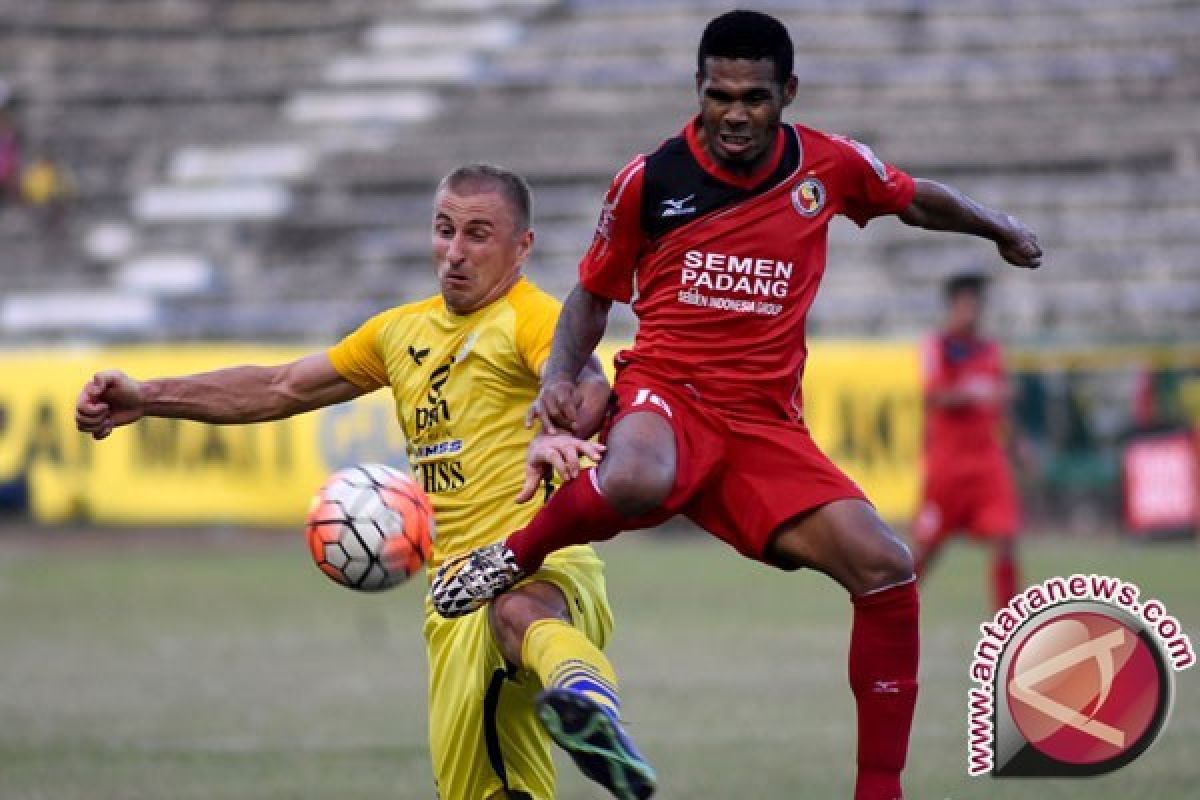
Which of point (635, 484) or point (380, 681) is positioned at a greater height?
point (635, 484)

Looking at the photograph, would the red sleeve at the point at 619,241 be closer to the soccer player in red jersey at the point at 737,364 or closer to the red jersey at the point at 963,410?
the soccer player in red jersey at the point at 737,364

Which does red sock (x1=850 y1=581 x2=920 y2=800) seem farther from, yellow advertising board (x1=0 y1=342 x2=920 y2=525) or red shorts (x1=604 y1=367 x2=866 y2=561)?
yellow advertising board (x1=0 y1=342 x2=920 y2=525)

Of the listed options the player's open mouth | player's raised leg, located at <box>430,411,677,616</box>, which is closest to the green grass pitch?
player's raised leg, located at <box>430,411,677,616</box>

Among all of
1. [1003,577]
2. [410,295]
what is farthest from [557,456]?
[410,295]

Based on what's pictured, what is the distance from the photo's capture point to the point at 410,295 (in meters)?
25.5

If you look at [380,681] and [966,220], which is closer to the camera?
[966,220]

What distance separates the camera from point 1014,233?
6.59 meters

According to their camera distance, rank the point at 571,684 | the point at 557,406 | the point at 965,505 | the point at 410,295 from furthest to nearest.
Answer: the point at 410,295 < the point at 965,505 < the point at 557,406 < the point at 571,684

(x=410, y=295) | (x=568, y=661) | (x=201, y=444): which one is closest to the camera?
(x=568, y=661)

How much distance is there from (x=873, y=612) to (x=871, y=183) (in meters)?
1.28

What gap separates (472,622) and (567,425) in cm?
72

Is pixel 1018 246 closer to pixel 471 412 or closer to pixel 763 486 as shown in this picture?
pixel 763 486

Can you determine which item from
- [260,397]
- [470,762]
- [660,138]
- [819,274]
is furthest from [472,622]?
[660,138]

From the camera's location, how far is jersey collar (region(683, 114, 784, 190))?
6258 millimetres
